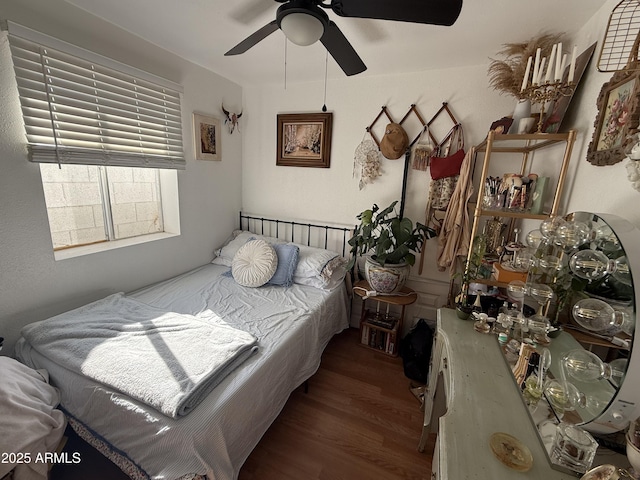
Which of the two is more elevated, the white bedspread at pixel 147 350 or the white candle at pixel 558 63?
the white candle at pixel 558 63

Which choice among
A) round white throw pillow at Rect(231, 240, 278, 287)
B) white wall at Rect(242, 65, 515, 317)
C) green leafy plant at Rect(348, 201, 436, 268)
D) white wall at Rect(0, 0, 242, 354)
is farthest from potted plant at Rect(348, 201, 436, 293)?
white wall at Rect(0, 0, 242, 354)

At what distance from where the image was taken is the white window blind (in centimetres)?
148

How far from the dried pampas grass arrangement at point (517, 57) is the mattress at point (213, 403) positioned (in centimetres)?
193

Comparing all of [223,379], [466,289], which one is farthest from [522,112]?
[223,379]

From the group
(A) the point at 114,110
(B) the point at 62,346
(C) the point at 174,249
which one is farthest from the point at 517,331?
(A) the point at 114,110

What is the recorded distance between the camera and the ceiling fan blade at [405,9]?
40.0 inches

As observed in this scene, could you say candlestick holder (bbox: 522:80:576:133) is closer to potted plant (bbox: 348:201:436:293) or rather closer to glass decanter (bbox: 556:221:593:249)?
glass decanter (bbox: 556:221:593:249)

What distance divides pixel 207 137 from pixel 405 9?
2.08 m

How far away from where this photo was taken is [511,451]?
2.40ft

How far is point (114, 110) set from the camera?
1845 mm

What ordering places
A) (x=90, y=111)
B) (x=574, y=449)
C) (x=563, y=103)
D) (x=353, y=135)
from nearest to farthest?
(x=574, y=449) → (x=563, y=103) → (x=90, y=111) → (x=353, y=135)

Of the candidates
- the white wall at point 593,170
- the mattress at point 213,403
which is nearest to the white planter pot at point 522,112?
the white wall at point 593,170

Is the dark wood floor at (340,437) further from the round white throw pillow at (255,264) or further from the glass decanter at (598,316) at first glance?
the glass decanter at (598,316)

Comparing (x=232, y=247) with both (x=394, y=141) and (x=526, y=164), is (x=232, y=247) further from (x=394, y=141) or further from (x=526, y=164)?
(x=526, y=164)
